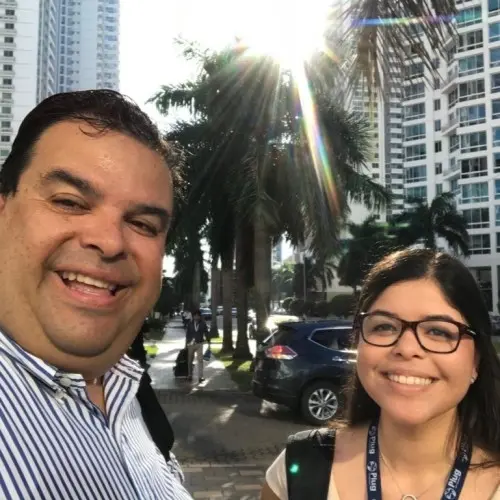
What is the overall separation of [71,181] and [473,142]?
67.1 meters

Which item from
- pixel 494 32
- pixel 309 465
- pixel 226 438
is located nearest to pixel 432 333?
pixel 309 465

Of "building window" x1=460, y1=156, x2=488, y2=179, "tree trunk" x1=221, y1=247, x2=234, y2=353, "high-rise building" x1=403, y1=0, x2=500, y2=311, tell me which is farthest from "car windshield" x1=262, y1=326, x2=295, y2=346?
"building window" x1=460, y1=156, x2=488, y2=179

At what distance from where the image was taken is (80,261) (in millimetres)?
1352

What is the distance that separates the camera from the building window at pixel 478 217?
200ft

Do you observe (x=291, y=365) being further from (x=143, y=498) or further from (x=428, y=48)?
(x=143, y=498)

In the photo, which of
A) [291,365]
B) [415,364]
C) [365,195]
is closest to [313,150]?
[365,195]

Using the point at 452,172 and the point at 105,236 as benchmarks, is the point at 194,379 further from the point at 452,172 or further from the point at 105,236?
the point at 452,172

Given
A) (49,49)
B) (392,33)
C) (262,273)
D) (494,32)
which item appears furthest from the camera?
(49,49)

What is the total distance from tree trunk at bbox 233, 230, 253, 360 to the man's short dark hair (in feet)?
48.9

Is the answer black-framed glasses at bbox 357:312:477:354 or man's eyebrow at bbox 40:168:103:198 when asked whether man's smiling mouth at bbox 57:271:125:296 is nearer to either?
man's eyebrow at bbox 40:168:103:198

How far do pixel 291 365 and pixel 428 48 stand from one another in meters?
6.04

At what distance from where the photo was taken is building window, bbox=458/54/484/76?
2415 inches

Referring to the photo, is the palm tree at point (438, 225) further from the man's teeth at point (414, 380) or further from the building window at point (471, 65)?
the man's teeth at point (414, 380)

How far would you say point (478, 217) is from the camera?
61594 millimetres
